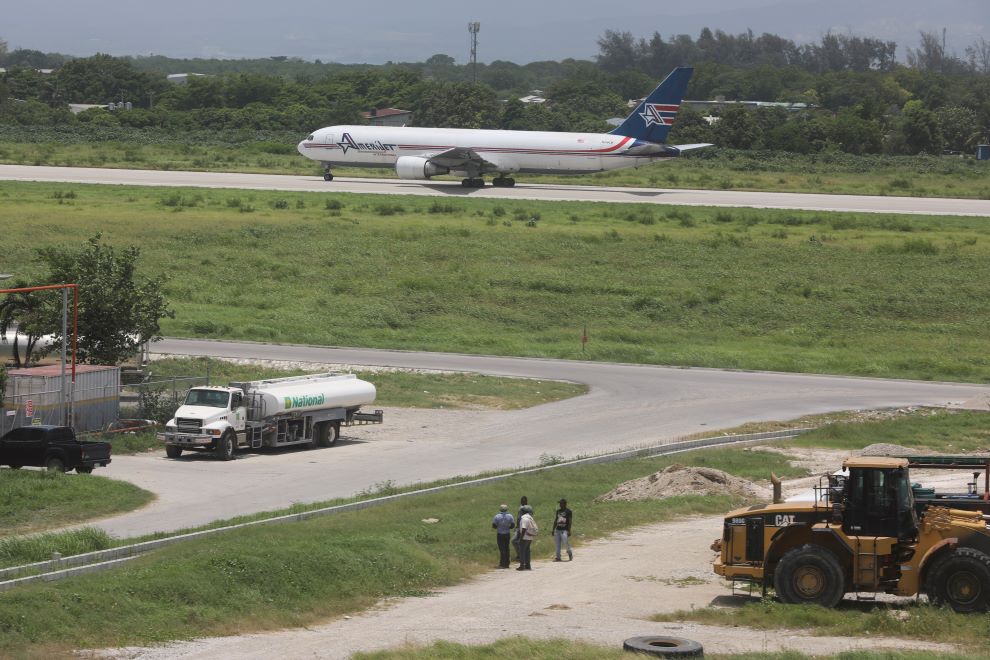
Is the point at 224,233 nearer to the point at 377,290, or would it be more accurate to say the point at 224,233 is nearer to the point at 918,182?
the point at 377,290

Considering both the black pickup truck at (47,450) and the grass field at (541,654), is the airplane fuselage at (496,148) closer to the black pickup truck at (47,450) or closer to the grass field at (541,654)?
the black pickup truck at (47,450)

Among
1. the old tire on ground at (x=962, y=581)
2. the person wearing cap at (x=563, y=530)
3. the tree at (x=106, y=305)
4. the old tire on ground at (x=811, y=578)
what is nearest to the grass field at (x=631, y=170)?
the tree at (x=106, y=305)

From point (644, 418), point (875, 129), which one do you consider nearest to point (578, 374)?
point (644, 418)

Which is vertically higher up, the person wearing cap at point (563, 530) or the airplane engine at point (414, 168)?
the airplane engine at point (414, 168)

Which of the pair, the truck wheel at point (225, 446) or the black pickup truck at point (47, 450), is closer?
the black pickup truck at point (47, 450)

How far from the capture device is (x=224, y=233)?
259 feet

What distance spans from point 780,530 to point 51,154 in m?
109

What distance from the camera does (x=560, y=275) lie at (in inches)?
2827

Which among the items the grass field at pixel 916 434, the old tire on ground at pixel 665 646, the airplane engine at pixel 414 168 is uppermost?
the airplane engine at pixel 414 168

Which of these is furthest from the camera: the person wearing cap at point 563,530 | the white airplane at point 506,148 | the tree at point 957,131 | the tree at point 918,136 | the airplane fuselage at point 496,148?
the tree at point 957,131

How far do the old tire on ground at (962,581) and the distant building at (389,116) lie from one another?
16797cm

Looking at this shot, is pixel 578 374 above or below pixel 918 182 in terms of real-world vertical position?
below

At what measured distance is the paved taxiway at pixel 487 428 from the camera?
33.3 meters

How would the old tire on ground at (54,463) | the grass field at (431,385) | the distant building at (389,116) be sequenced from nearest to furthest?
the old tire on ground at (54,463) < the grass field at (431,385) < the distant building at (389,116)
